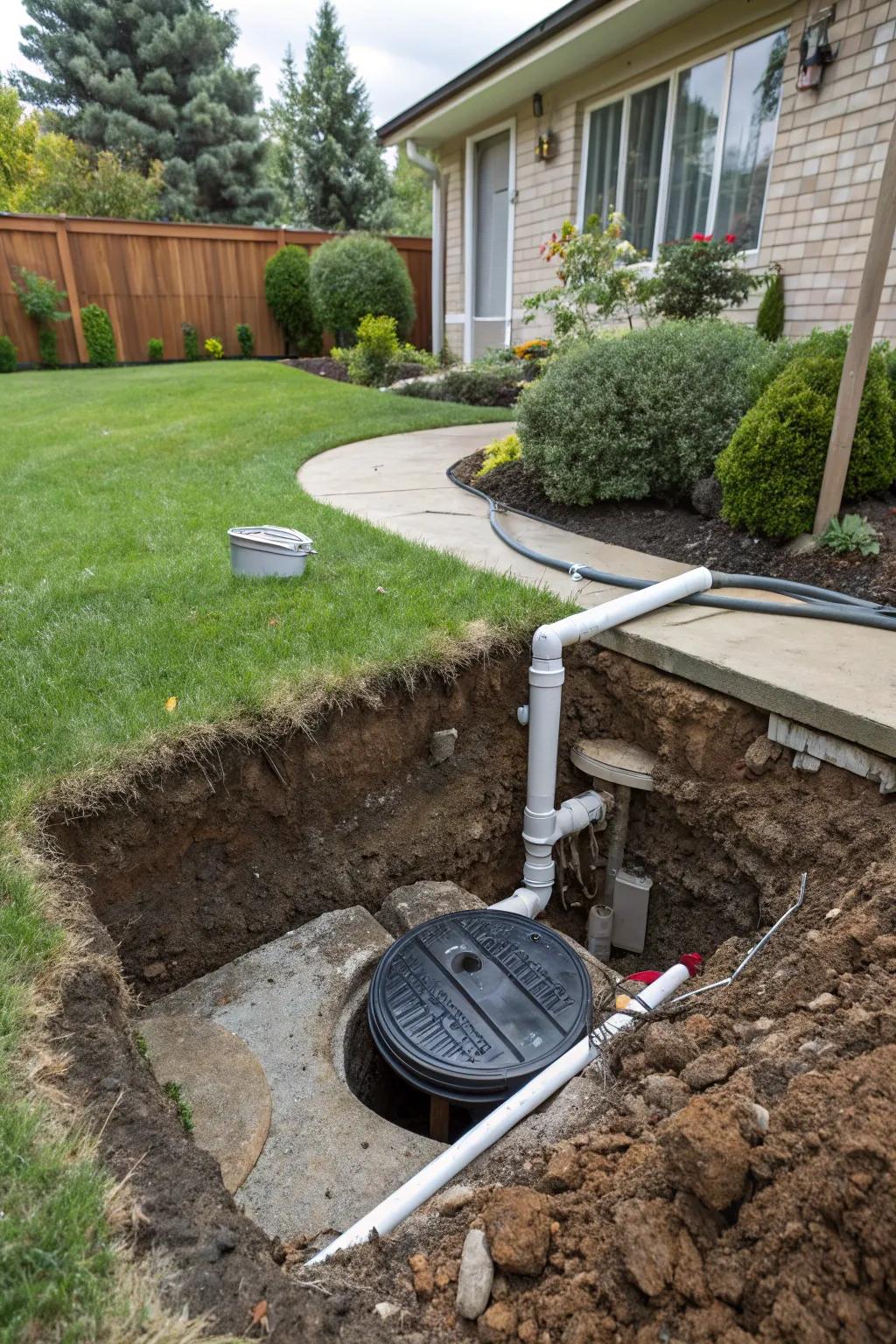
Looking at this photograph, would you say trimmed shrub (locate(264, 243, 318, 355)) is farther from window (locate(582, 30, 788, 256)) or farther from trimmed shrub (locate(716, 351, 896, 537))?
trimmed shrub (locate(716, 351, 896, 537))

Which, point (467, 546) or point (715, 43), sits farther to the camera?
point (715, 43)

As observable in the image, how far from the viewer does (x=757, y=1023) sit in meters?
1.71

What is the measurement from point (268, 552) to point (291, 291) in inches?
532

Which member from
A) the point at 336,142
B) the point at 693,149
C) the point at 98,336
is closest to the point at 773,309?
the point at 693,149

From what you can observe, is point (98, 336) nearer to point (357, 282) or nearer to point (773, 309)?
point (357, 282)

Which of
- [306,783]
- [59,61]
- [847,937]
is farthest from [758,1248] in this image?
[59,61]

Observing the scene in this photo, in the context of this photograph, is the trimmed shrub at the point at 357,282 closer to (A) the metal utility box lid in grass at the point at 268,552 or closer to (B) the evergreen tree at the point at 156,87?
(A) the metal utility box lid in grass at the point at 268,552

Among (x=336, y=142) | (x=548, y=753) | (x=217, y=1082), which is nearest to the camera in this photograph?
(x=217, y=1082)

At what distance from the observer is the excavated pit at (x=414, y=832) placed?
2.39 meters

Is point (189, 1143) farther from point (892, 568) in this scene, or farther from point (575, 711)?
point (892, 568)

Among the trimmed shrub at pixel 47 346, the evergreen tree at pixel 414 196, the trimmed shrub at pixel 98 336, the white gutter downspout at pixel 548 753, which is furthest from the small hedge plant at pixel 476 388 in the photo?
the evergreen tree at pixel 414 196

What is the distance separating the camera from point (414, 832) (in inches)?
119

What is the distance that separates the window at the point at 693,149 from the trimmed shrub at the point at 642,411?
3.99m

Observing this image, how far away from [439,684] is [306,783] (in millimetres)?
631
